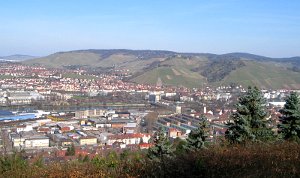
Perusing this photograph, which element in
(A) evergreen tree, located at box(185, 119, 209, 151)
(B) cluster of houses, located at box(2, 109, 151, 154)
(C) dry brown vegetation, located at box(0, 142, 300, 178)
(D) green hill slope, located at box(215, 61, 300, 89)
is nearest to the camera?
(C) dry brown vegetation, located at box(0, 142, 300, 178)

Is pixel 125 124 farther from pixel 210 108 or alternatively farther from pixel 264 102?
pixel 264 102

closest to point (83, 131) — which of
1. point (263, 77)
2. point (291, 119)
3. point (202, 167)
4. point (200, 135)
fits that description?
point (200, 135)

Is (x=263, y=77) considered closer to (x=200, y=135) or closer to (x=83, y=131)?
(x=83, y=131)

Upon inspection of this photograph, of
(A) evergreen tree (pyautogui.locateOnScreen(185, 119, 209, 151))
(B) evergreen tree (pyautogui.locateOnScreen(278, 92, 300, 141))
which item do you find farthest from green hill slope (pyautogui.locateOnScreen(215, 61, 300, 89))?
(A) evergreen tree (pyautogui.locateOnScreen(185, 119, 209, 151))

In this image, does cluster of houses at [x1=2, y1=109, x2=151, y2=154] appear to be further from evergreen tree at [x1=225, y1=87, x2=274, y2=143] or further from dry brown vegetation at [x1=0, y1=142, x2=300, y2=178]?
dry brown vegetation at [x1=0, y1=142, x2=300, y2=178]

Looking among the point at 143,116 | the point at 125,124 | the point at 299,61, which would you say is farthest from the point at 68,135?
the point at 299,61

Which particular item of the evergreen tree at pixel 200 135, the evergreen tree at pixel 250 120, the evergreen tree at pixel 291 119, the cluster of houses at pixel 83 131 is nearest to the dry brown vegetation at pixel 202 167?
the evergreen tree at pixel 250 120
